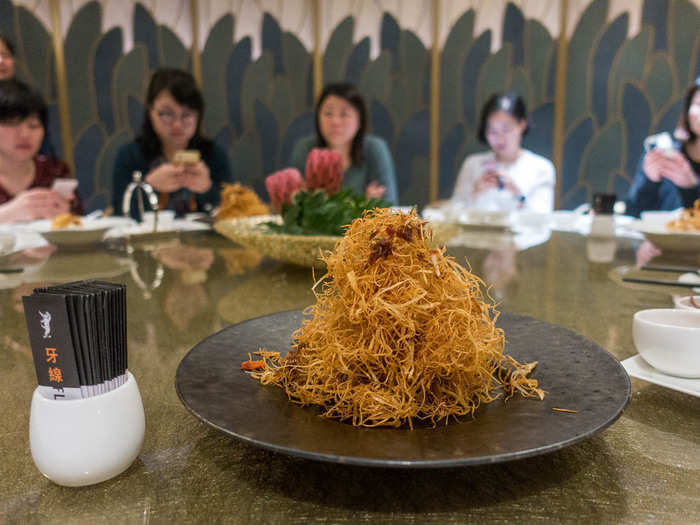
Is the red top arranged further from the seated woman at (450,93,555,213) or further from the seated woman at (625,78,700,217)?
the seated woman at (625,78,700,217)

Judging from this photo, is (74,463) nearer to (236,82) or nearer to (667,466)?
(667,466)

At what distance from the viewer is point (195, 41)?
206 inches

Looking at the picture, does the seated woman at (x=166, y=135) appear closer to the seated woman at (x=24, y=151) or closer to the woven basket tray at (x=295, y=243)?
the seated woman at (x=24, y=151)

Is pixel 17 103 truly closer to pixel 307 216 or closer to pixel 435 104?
pixel 307 216

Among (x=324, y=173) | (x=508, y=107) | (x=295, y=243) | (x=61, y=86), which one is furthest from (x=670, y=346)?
(x=61, y=86)

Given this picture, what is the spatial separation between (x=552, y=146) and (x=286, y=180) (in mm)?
4270

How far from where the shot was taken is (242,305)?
1154 millimetres

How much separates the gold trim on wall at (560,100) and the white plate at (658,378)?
16.0 ft

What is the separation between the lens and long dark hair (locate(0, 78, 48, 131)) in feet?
10.2

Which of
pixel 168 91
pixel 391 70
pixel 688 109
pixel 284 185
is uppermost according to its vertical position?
pixel 391 70

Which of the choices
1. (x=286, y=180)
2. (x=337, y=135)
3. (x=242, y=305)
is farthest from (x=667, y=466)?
(x=337, y=135)

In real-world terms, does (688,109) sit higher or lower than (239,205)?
higher

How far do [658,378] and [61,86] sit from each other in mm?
5404

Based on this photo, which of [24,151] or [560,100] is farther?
[560,100]
